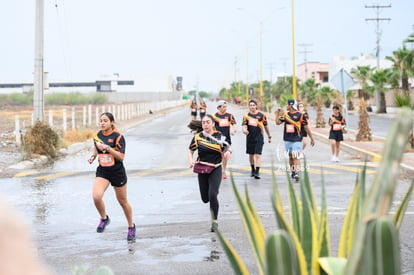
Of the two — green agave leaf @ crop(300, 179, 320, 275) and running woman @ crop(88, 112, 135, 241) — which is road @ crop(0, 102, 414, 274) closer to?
running woman @ crop(88, 112, 135, 241)

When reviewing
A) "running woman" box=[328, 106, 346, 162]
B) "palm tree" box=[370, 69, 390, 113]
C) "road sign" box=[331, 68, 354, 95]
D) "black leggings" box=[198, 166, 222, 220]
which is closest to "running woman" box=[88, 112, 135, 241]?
"black leggings" box=[198, 166, 222, 220]

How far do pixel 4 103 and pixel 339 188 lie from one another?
95824 millimetres

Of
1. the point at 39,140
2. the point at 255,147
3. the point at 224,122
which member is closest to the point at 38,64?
the point at 39,140

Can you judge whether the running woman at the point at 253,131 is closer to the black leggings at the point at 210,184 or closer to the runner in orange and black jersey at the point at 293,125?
the runner in orange and black jersey at the point at 293,125

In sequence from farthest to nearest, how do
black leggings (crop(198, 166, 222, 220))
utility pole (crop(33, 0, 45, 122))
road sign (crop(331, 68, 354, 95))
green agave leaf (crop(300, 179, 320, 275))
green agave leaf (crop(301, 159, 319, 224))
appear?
road sign (crop(331, 68, 354, 95)), utility pole (crop(33, 0, 45, 122)), black leggings (crop(198, 166, 222, 220)), green agave leaf (crop(301, 159, 319, 224)), green agave leaf (crop(300, 179, 320, 275))

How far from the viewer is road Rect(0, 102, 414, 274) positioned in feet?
25.8

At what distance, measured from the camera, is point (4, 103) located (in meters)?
104

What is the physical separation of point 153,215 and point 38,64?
38.1ft

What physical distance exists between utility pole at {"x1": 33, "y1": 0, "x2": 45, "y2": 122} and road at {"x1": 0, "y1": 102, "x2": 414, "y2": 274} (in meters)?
2.29

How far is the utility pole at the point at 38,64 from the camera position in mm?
21312

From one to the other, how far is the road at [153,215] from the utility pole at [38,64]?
90.3 inches

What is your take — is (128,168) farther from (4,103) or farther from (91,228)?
(4,103)

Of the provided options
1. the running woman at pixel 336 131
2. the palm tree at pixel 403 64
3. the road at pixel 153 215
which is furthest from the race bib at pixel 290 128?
the palm tree at pixel 403 64

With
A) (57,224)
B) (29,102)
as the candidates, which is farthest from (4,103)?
(57,224)
